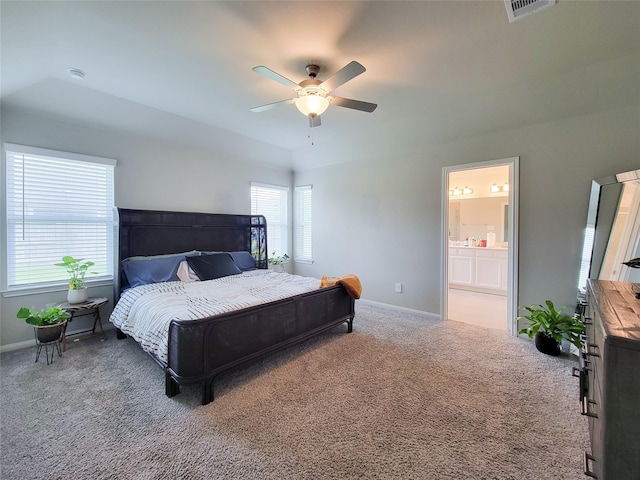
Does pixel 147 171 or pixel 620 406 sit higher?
pixel 147 171

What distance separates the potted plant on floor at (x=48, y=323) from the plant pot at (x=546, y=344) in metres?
4.97

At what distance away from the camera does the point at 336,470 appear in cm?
150

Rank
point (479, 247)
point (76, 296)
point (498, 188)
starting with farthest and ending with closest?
1. point (498, 188)
2. point (479, 247)
3. point (76, 296)

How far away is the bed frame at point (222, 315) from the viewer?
204 cm

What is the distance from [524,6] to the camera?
5.55 ft

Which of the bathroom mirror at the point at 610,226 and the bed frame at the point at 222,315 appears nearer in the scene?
the bed frame at the point at 222,315

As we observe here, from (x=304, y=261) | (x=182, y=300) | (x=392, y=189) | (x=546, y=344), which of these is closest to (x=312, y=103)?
(x=182, y=300)

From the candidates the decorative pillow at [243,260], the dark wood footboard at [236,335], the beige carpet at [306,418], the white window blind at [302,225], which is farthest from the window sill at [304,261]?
the beige carpet at [306,418]

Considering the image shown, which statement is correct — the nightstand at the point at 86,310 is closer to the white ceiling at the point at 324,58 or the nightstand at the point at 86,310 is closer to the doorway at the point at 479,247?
the white ceiling at the point at 324,58

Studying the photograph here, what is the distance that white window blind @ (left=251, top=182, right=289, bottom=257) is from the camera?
518cm

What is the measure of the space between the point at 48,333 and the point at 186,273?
139 centimetres

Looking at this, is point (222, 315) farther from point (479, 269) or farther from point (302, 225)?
point (479, 269)

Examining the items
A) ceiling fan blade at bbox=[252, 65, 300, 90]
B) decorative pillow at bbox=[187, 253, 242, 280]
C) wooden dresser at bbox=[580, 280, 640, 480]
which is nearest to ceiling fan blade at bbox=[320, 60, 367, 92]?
ceiling fan blade at bbox=[252, 65, 300, 90]

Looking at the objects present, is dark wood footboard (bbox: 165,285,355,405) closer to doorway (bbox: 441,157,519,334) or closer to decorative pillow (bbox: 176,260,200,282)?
decorative pillow (bbox: 176,260,200,282)
